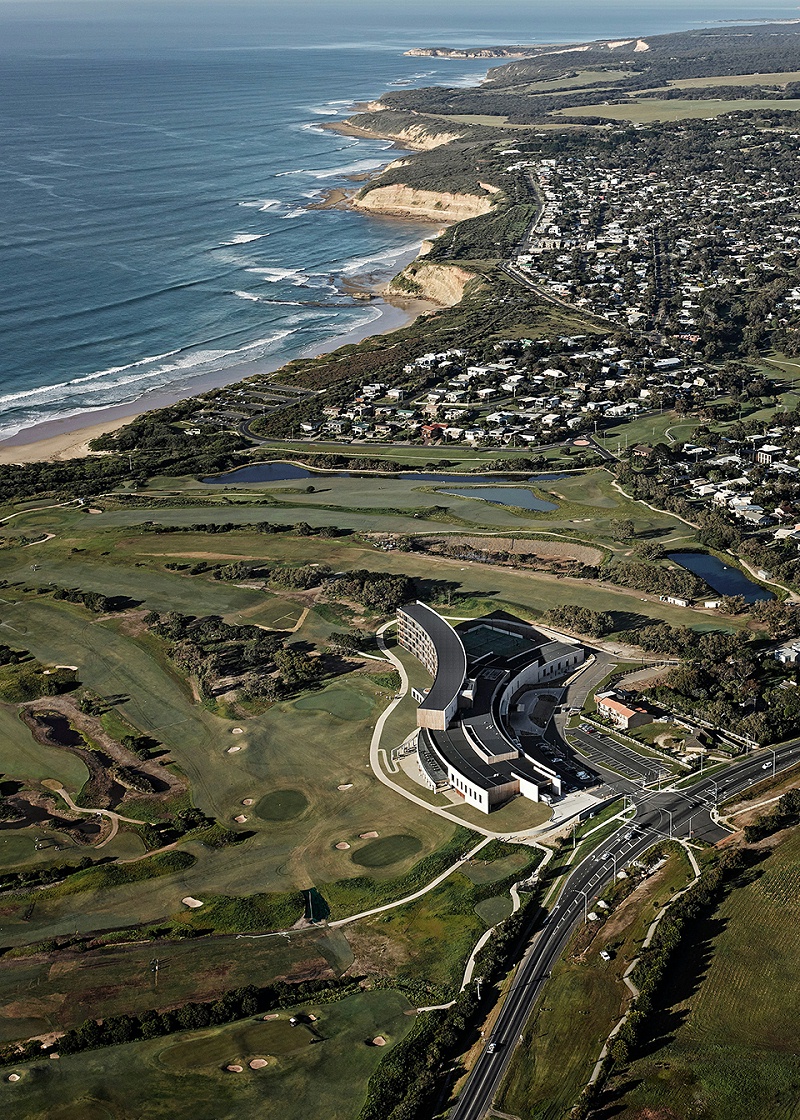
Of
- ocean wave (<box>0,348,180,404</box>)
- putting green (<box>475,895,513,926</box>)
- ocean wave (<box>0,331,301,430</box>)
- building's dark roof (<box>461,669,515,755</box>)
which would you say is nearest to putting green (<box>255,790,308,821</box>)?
building's dark roof (<box>461,669,515,755</box>)

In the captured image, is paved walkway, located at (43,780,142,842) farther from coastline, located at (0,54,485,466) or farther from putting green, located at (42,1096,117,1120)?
coastline, located at (0,54,485,466)

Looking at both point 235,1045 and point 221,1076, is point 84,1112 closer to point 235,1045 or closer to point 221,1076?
point 221,1076

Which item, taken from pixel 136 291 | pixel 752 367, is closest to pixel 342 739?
pixel 752 367

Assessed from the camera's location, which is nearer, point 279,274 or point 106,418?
point 106,418

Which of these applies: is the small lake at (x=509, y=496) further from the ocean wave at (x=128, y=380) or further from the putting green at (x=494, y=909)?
the ocean wave at (x=128, y=380)

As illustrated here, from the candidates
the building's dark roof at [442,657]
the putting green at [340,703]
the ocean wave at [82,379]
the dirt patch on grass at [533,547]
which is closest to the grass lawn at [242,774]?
the putting green at [340,703]

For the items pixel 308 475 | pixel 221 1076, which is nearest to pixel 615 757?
pixel 221 1076
